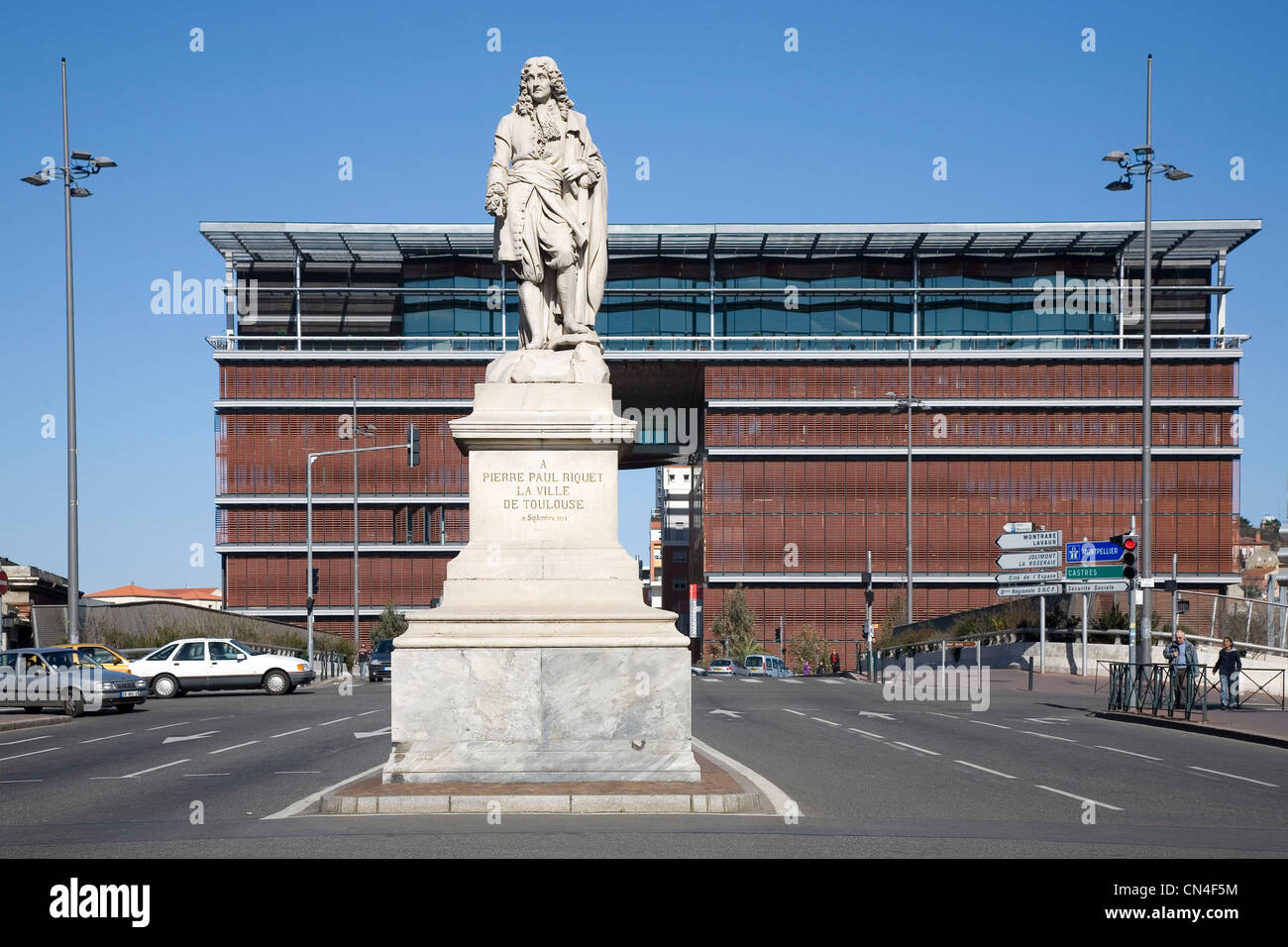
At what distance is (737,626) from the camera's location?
90750 millimetres

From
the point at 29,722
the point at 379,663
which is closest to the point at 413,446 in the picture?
the point at 379,663

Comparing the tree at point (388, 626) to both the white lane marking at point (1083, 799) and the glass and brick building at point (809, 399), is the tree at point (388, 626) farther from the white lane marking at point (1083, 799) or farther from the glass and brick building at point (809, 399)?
the white lane marking at point (1083, 799)

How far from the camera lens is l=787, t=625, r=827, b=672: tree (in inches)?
3526

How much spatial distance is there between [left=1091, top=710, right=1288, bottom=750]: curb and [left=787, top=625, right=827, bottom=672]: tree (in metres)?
57.8

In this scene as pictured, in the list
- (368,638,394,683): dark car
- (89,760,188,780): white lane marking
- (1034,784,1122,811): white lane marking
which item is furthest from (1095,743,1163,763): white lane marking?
(368,638,394,683): dark car

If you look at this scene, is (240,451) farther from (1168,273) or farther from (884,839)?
(884,839)

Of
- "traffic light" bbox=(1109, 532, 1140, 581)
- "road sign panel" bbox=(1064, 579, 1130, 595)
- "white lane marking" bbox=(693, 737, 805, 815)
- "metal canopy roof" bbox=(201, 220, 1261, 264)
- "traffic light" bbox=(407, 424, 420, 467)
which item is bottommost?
"road sign panel" bbox=(1064, 579, 1130, 595)

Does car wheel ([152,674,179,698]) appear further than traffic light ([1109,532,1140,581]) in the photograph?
Yes

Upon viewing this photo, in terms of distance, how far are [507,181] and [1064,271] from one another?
8833 centimetres

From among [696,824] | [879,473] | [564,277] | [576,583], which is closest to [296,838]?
[696,824]

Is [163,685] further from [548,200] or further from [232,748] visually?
[548,200]

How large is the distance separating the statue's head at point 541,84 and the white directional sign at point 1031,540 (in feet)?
113

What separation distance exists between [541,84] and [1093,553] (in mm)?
29028

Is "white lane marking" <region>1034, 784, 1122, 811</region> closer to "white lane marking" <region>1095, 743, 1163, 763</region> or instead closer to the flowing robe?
"white lane marking" <region>1095, 743, 1163, 763</region>
